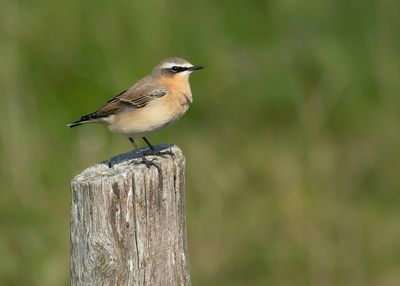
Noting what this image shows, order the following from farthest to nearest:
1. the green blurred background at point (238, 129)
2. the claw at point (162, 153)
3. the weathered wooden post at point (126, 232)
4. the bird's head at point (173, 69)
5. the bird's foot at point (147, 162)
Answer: the green blurred background at point (238, 129)
the bird's head at point (173, 69)
the claw at point (162, 153)
the bird's foot at point (147, 162)
the weathered wooden post at point (126, 232)

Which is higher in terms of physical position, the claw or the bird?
the bird

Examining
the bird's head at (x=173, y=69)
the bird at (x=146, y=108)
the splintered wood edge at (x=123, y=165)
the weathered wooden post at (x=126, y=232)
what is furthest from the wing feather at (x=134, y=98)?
the weathered wooden post at (x=126, y=232)

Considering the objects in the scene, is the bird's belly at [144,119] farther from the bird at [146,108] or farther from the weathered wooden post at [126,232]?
the weathered wooden post at [126,232]

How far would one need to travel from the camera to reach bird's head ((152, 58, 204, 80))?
709 cm

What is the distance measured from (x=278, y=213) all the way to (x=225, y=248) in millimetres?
681

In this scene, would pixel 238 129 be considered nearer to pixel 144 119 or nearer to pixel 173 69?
pixel 173 69

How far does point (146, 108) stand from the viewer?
22.1 ft

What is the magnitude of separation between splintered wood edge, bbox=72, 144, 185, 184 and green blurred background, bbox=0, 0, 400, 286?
2.92 meters

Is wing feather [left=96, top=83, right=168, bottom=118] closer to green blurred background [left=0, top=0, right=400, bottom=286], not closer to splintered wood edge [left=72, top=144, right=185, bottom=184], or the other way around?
splintered wood edge [left=72, top=144, right=185, bottom=184]

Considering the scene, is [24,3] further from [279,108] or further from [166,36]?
[279,108]

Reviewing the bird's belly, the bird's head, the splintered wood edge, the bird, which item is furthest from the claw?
the bird's head

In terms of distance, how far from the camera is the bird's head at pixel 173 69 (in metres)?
7.09

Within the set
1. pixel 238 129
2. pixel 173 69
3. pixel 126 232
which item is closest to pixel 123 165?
pixel 126 232

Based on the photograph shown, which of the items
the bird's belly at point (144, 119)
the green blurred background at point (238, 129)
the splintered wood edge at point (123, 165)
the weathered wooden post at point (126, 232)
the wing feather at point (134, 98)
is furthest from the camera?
the green blurred background at point (238, 129)
